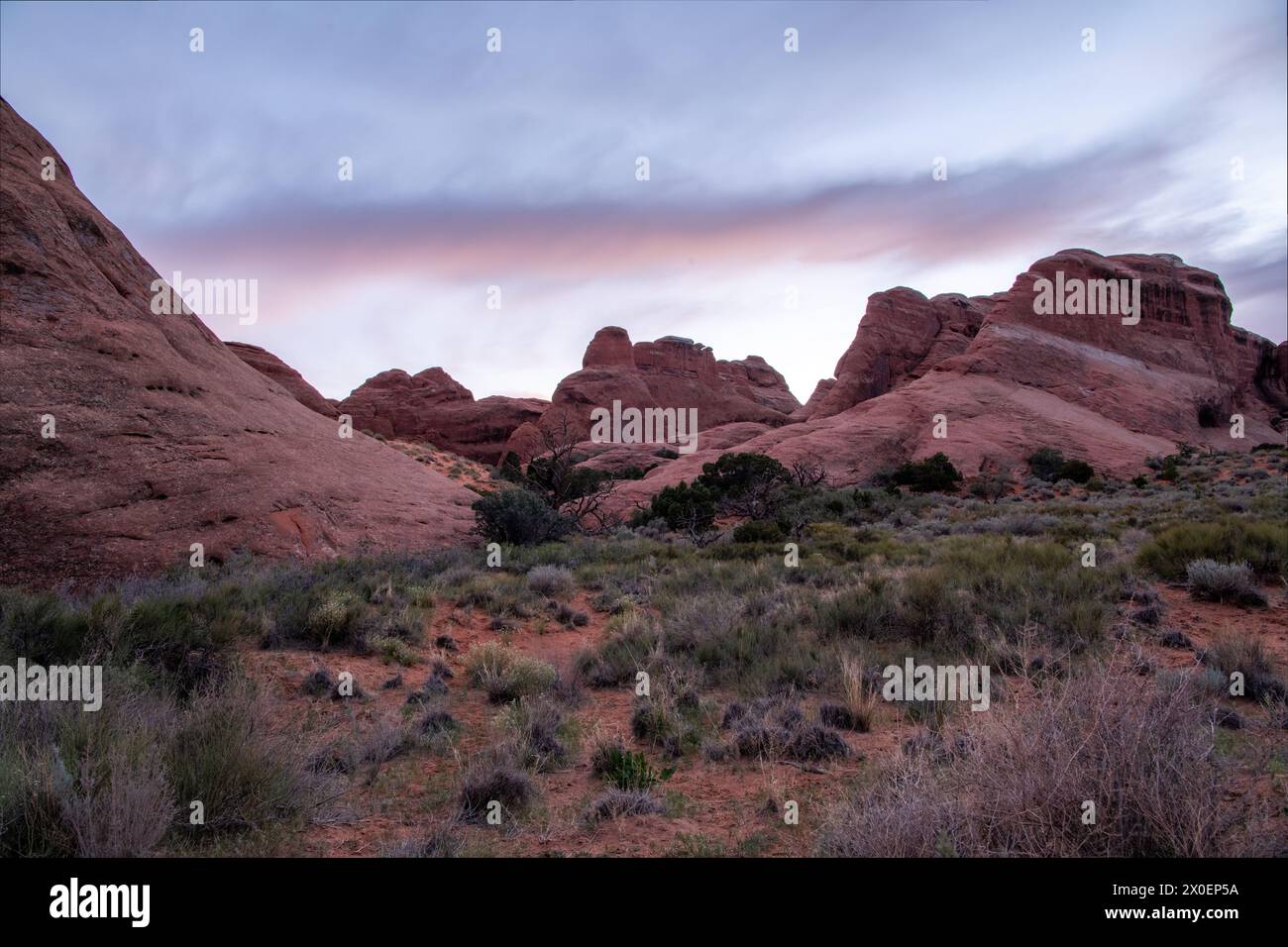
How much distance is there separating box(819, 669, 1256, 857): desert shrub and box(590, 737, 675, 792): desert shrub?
1.45 m

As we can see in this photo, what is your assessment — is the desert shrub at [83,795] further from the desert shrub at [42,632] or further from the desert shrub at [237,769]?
the desert shrub at [42,632]

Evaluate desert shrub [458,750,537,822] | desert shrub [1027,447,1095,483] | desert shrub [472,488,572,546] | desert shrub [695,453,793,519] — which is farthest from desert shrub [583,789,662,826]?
desert shrub [1027,447,1095,483]

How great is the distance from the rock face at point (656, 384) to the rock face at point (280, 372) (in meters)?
22.3

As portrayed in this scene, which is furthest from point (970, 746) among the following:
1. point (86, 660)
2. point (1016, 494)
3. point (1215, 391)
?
point (1215, 391)

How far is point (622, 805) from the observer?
4.03m

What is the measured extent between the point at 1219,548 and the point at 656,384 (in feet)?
216

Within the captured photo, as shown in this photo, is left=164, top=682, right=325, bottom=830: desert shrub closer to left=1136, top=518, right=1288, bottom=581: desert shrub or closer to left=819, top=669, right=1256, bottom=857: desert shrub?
left=819, top=669, right=1256, bottom=857: desert shrub

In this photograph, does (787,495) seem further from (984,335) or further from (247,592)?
(984,335)

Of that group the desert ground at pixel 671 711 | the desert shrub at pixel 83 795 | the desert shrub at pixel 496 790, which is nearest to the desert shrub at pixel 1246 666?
the desert ground at pixel 671 711

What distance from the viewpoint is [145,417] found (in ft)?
41.9

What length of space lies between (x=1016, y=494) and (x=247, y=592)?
26.2 m

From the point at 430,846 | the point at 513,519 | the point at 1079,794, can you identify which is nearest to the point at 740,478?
the point at 513,519

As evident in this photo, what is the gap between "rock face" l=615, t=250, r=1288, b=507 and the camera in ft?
104

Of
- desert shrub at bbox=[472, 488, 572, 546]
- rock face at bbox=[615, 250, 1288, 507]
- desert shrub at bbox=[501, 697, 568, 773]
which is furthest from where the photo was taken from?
rock face at bbox=[615, 250, 1288, 507]
